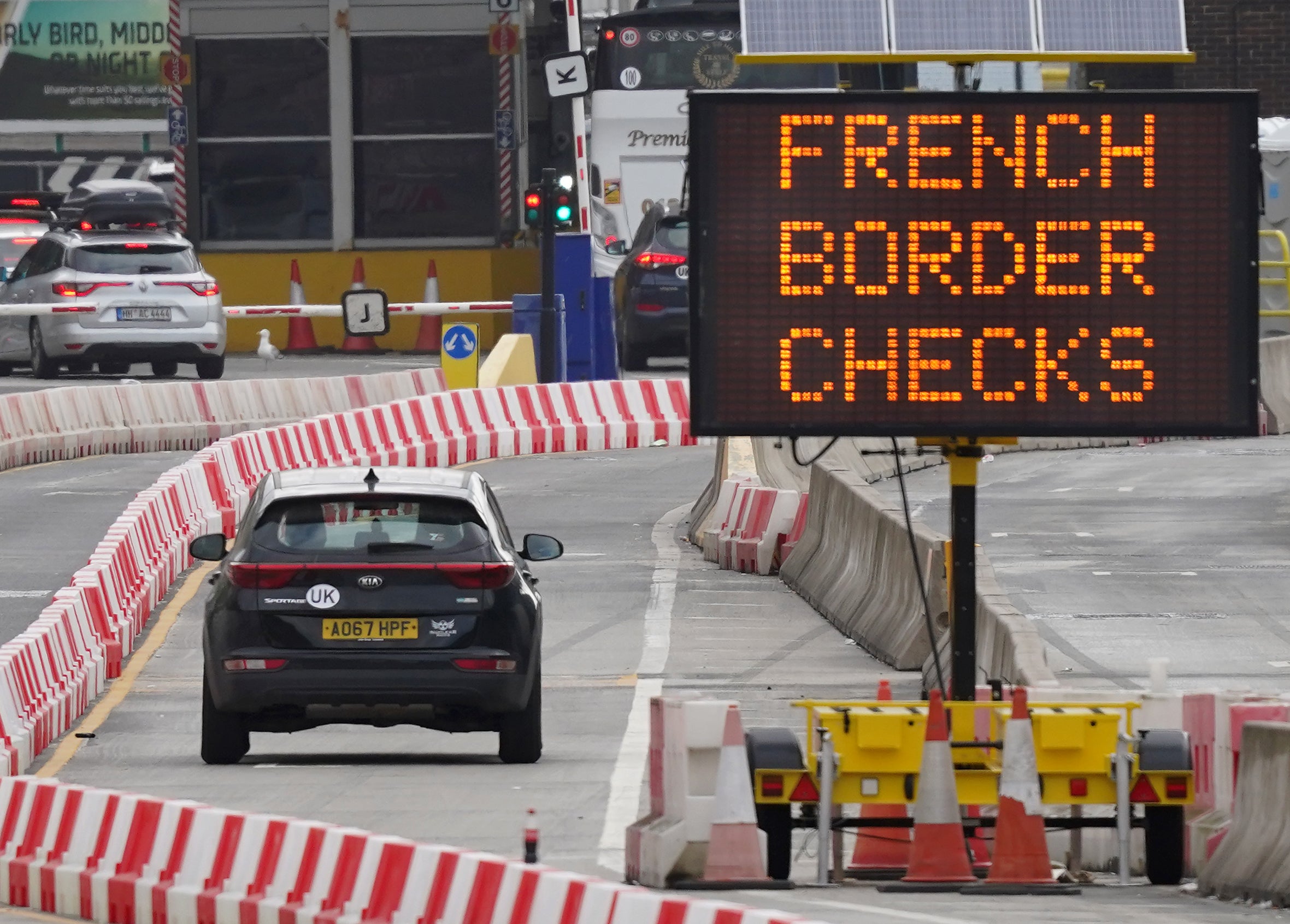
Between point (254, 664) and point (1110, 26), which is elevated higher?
point (1110, 26)

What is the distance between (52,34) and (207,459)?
50820mm

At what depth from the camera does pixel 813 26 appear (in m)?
11.9

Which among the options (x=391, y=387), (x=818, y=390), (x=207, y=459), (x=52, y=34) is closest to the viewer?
(x=818, y=390)

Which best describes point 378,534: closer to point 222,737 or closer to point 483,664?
point 483,664

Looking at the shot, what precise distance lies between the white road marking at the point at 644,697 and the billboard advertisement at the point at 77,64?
48514 mm

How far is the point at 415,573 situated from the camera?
45.9 ft

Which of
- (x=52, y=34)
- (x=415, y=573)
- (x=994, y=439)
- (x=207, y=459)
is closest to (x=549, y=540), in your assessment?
(x=415, y=573)

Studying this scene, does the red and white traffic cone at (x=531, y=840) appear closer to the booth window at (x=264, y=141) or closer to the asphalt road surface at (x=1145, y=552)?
the asphalt road surface at (x=1145, y=552)

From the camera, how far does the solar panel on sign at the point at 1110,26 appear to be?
39.6 feet

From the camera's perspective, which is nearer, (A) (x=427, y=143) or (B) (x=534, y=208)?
(B) (x=534, y=208)

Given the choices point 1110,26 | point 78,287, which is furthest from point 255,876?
point 78,287

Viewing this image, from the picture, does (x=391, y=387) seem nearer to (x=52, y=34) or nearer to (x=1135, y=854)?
(x=1135, y=854)

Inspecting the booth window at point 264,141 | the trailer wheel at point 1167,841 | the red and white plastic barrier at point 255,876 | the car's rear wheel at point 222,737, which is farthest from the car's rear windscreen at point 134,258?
the trailer wheel at point 1167,841

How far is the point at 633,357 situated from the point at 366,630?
25.7 m
